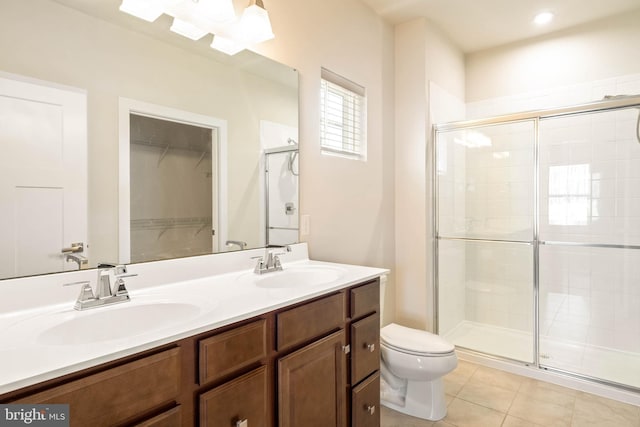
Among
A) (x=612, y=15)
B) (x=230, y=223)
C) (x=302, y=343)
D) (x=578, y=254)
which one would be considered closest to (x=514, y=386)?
(x=578, y=254)

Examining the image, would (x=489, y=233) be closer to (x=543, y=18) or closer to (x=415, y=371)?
(x=415, y=371)

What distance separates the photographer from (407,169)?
282 centimetres

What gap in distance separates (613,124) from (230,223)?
2.78 meters

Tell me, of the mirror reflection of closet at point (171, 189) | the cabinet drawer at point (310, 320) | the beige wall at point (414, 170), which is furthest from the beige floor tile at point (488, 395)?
the mirror reflection of closet at point (171, 189)

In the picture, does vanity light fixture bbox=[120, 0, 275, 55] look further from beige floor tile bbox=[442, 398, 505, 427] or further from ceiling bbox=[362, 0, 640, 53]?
beige floor tile bbox=[442, 398, 505, 427]

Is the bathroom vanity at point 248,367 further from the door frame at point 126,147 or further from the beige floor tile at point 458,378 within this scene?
the beige floor tile at point 458,378

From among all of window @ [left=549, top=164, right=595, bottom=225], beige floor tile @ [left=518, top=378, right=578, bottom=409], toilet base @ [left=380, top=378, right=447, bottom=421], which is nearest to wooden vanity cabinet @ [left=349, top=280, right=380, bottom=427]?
toilet base @ [left=380, top=378, right=447, bottom=421]

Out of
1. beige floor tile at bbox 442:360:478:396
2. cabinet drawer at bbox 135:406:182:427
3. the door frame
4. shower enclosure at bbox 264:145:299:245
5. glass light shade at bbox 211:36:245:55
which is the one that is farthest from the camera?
beige floor tile at bbox 442:360:478:396

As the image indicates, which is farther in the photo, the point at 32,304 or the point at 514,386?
the point at 514,386

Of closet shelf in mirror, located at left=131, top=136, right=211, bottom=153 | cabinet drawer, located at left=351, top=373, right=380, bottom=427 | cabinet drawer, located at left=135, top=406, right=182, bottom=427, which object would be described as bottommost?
cabinet drawer, located at left=351, top=373, right=380, bottom=427

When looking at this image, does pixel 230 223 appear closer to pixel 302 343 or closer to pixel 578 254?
pixel 302 343

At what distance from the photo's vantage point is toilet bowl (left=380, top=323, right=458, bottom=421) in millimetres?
1964

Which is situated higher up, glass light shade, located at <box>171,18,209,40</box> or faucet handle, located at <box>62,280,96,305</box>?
glass light shade, located at <box>171,18,209,40</box>

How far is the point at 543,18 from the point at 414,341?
259 centimetres
